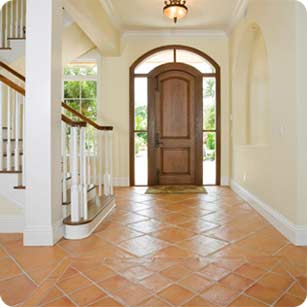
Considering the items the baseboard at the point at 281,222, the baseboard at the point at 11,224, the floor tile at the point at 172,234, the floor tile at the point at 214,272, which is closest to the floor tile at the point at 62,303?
the floor tile at the point at 214,272

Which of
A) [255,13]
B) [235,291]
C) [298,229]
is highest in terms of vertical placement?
[255,13]

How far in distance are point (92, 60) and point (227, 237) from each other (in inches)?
181

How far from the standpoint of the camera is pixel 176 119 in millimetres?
5750

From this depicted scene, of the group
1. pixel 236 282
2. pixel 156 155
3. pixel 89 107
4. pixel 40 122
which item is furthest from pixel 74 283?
pixel 89 107

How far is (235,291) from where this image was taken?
5.60 feet

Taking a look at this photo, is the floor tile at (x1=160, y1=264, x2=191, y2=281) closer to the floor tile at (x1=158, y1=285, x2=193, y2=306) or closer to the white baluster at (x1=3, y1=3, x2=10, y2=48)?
the floor tile at (x1=158, y1=285, x2=193, y2=306)

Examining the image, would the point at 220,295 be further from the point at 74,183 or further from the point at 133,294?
the point at 74,183

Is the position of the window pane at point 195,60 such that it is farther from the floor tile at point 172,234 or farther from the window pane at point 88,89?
the floor tile at point 172,234

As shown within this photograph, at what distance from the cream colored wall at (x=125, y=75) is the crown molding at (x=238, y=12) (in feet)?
2.00

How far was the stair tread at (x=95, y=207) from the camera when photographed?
271cm

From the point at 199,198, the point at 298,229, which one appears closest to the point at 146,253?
the point at 298,229

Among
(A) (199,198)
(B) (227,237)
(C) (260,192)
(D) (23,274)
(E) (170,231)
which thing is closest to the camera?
(D) (23,274)

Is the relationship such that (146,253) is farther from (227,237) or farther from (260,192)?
(260,192)

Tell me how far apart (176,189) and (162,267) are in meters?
3.27
